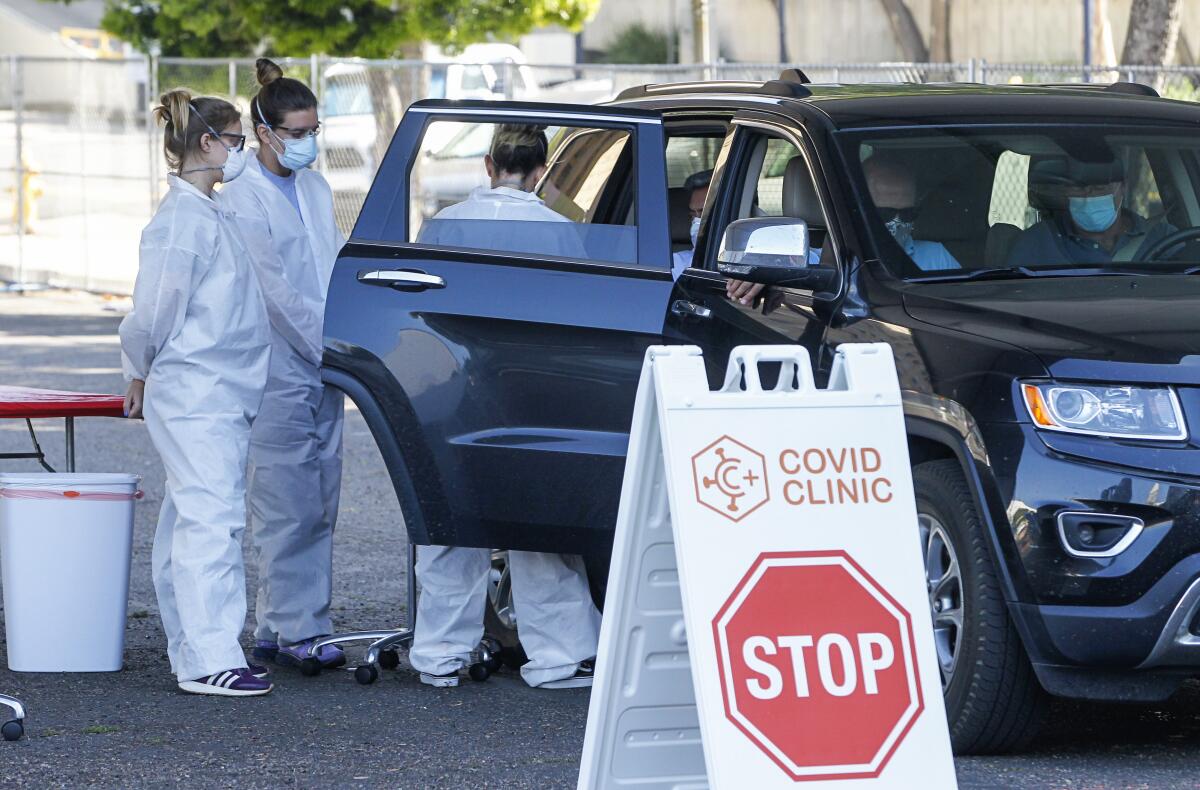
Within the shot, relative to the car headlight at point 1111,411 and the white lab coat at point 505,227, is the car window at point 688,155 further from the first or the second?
the car headlight at point 1111,411

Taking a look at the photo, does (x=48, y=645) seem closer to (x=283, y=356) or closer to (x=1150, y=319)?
(x=283, y=356)

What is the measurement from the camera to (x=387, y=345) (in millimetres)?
6148

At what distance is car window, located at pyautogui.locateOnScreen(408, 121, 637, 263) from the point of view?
20.1 ft

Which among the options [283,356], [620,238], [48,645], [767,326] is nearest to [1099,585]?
[767,326]

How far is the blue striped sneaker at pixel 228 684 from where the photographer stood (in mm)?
6109

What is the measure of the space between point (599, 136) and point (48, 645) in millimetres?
2472

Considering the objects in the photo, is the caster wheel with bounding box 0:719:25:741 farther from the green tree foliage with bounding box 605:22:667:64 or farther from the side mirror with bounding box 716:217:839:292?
the green tree foliage with bounding box 605:22:667:64

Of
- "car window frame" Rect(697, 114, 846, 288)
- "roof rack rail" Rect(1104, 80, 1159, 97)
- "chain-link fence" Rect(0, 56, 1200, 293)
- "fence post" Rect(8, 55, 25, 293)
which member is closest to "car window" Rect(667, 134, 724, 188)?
"car window frame" Rect(697, 114, 846, 288)

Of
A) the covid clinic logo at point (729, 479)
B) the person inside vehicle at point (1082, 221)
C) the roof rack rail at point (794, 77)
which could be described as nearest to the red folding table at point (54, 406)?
the roof rack rail at point (794, 77)

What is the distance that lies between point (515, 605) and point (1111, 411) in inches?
89.1

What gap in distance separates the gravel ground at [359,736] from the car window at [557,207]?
56.4 inches

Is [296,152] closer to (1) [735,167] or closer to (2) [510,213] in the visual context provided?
(2) [510,213]

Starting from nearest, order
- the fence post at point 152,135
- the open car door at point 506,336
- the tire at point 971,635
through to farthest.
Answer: the tire at point 971,635
the open car door at point 506,336
the fence post at point 152,135

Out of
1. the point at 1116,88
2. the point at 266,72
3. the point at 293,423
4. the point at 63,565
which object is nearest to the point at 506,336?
the point at 293,423
